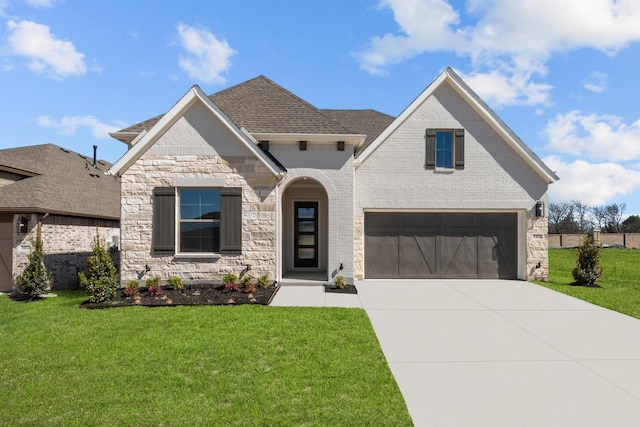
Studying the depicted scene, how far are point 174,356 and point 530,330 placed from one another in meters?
6.44

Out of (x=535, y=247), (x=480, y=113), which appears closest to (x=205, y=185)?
(x=480, y=113)

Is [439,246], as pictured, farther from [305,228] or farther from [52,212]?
[52,212]

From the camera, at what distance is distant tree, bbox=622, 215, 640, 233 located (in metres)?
55.6

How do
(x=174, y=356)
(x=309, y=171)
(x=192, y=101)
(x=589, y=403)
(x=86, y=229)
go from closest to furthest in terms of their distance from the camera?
(x=589, y=403), (x=174, y=356), (x=192, y=101), (x=309, y=171), (x=86, y=229)

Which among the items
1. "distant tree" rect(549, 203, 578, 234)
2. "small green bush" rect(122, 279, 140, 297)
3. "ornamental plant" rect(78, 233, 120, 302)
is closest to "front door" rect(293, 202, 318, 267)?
"small green bush" rect(122, 279, 140, 297)

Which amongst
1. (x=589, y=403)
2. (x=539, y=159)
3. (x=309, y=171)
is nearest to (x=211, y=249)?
(x=309, y=171)

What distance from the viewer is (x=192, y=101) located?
10.1 metres

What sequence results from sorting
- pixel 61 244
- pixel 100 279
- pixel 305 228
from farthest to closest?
pixel 305 228 → pixel 61 244 → pixel 100 279

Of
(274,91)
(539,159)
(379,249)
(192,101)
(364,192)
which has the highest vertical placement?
(274,91)

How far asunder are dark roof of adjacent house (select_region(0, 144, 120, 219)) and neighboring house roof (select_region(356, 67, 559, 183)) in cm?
1093

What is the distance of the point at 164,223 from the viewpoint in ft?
33.2

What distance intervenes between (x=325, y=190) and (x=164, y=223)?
5236 millimetres

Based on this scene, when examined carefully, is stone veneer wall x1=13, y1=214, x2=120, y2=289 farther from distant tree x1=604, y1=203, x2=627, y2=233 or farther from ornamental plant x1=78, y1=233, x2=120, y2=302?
distant tree x1=604, y1=203, x2=627, y2=233

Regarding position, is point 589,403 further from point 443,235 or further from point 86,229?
point 86,229
